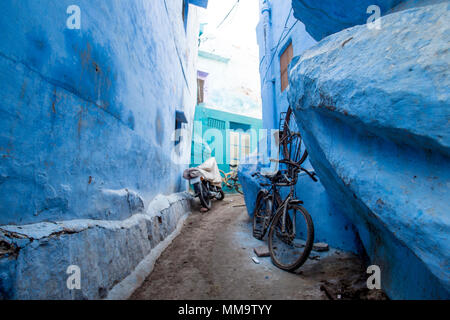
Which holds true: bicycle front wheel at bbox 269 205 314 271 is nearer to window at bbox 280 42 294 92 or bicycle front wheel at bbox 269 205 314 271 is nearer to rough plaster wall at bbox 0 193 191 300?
rough plaster wall at bbox 0 193 191 300

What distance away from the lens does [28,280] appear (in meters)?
1.23

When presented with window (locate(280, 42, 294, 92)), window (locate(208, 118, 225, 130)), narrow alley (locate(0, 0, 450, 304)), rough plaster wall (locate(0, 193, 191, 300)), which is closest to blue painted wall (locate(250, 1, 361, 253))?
narrow alley (locate(0, 0, 450, 304))

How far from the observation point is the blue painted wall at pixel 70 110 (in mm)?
1289

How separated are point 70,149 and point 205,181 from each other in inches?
230

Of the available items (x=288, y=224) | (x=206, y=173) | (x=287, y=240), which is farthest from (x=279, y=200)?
(x=206, y=173)

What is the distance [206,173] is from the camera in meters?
7.64

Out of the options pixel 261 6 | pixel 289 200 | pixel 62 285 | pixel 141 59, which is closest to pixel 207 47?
pixel 261 6

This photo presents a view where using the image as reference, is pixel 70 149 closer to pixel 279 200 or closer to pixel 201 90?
pixel 279 200

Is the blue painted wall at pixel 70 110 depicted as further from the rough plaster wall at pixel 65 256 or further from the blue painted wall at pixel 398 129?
the blue painted wall at pixel 398 129

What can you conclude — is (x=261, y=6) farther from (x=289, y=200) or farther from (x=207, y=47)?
(x=207, y=47)

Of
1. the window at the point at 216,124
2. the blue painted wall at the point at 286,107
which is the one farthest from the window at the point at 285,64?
the window at the point at 216,124

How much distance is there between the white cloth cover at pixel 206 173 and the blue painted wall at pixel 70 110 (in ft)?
12.1

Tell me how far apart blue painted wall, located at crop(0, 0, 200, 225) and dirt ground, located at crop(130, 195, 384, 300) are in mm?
914
